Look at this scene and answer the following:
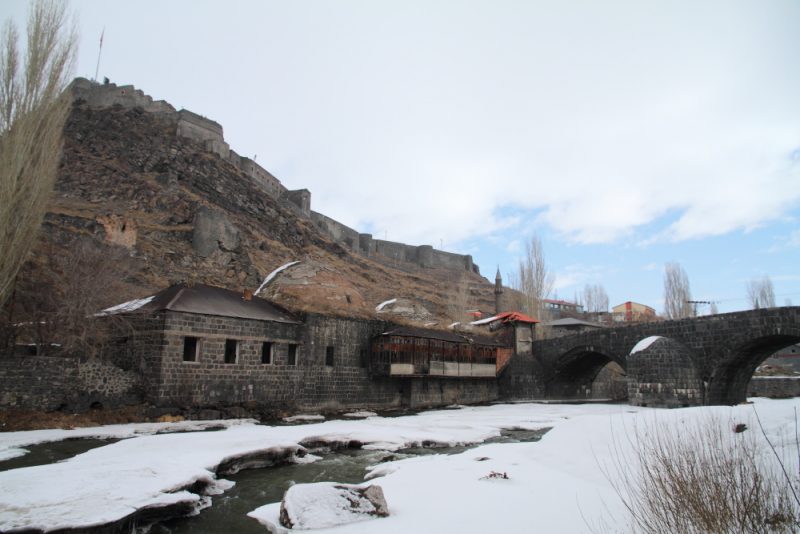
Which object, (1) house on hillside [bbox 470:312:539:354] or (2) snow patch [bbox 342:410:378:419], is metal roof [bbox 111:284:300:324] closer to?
(2) snow patch [bbox 342:410:378:419]

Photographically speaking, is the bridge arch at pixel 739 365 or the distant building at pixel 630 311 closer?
the bridge arch at pixel 739 365

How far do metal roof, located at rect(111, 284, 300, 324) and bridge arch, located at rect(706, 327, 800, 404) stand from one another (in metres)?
20.0

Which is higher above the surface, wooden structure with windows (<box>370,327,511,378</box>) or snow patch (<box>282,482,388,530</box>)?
wooden structure with windows (<box>370,327,511,378</box>)

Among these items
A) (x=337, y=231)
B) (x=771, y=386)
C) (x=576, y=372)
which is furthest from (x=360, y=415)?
(x=337, y=231)

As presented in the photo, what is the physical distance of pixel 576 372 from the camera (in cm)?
3525

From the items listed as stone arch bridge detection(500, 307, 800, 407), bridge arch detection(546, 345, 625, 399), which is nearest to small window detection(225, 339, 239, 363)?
stone arch bridge detection(500, 307, 800, 407)

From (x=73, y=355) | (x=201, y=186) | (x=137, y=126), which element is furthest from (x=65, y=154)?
(x=73, y=355)

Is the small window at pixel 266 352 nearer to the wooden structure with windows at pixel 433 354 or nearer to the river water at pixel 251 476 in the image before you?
the wooden structure with windows at pixel 433 354

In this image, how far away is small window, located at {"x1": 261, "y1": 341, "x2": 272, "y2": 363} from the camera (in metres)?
22.7

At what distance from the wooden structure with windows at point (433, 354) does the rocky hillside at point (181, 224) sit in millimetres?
3861

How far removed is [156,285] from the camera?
106 ft

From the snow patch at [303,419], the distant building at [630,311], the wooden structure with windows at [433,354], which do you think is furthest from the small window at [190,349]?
the distant building at [630,311]

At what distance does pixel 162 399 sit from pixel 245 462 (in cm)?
851

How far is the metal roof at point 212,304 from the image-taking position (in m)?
19.9
